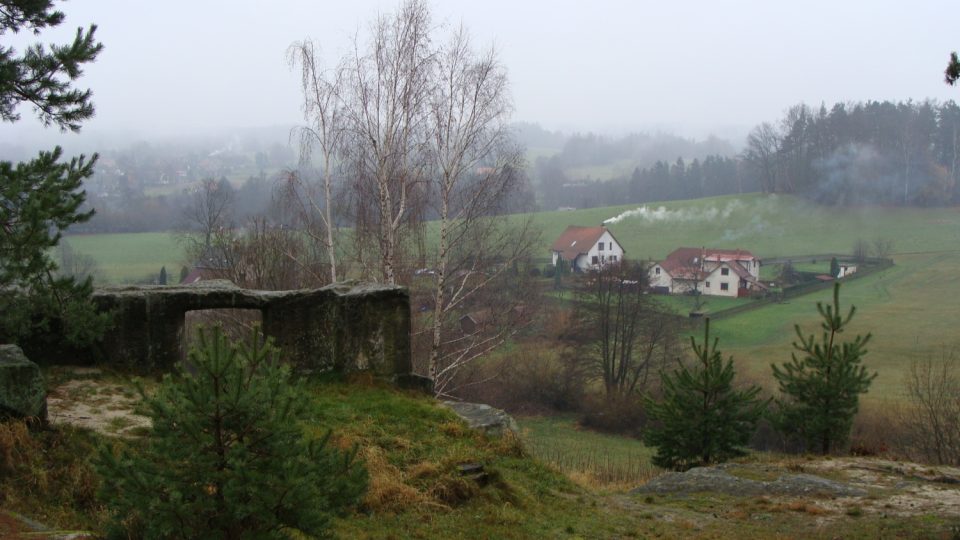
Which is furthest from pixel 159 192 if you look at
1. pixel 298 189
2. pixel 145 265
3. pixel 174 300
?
pixel 174 300

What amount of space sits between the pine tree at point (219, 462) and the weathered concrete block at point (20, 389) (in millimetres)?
3411

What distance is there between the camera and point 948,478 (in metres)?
12.3

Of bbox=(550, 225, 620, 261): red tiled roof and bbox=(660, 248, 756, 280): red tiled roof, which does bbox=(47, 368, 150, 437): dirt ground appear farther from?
bbox=(550, 225, 620, 261): red tiled roof

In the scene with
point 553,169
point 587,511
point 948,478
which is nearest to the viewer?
point 587,511

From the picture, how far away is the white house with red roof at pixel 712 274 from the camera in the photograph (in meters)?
49.9

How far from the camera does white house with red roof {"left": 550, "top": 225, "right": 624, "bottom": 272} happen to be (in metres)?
56.2

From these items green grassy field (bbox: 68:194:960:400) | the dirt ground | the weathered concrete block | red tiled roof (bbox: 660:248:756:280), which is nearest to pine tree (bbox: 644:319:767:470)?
the dirt ground

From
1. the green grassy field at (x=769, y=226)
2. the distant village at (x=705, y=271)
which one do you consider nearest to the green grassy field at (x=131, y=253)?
the green grassy field at (x=769, y=226)

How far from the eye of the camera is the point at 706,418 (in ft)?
45.0

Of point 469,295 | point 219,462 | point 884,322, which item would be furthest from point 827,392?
point 884,322

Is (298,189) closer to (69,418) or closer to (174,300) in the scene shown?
(174,300)

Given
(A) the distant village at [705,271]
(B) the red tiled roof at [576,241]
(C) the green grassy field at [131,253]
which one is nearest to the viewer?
(C) the green grassy field at [131,253]

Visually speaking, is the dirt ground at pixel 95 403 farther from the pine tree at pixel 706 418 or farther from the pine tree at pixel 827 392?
the pine tree at pixel 827 392

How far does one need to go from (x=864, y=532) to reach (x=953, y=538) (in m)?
1.09
